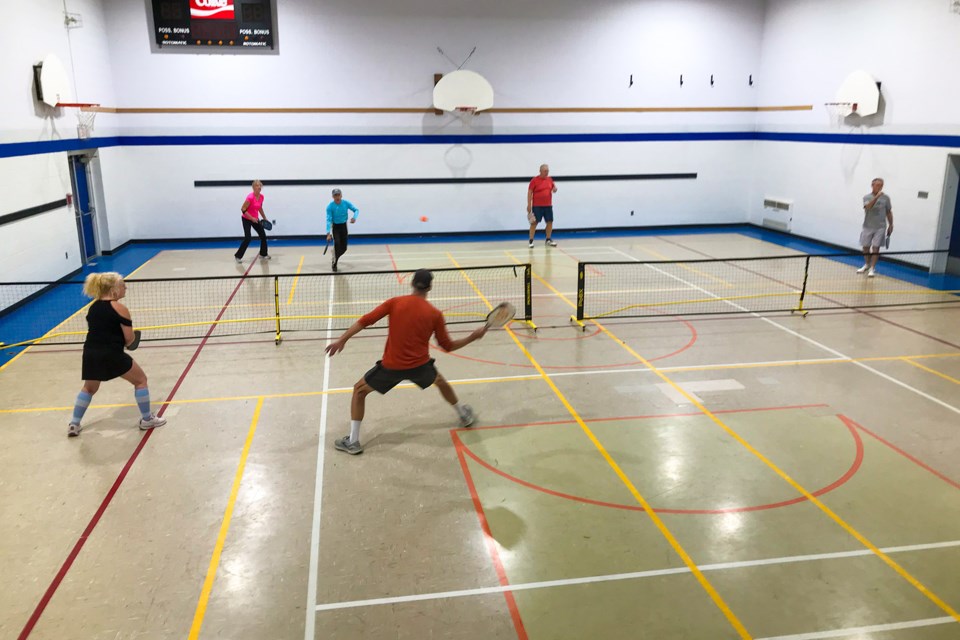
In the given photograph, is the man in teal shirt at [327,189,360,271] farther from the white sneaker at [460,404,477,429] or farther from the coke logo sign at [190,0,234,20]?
the white sneaker at [460,404,477,429]

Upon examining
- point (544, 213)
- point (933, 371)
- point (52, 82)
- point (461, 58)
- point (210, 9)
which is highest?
point (210, 9)

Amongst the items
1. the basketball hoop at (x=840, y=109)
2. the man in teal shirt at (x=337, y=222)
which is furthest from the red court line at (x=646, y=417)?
the basketball hoop at (x=840, y=109)

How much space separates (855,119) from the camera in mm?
17938

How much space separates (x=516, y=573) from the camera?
211 inches

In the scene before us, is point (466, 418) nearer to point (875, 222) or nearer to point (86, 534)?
point (86, 534)

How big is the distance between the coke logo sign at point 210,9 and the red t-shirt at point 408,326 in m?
15.6

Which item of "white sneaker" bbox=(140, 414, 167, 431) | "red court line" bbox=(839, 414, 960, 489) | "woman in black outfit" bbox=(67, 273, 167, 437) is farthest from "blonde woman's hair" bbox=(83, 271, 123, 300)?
"red court line" bbox=(839, 414, 960, 489)

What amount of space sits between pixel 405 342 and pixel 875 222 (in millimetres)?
12830

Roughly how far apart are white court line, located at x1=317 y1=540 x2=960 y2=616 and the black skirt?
12.9 ft

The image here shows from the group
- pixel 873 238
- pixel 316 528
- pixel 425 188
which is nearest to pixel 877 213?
pixel 873 238

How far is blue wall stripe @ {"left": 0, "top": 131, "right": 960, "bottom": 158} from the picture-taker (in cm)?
1603

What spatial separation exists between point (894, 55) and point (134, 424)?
1799 centimetres

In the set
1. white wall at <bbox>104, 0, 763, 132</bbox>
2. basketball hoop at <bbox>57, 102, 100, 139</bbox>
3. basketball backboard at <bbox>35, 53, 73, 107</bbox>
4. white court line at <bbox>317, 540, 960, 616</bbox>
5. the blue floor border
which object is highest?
white wall at <bbox>104, 0, 763, 132</bbox>

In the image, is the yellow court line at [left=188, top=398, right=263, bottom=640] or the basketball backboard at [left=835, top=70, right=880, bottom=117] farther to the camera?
the basketball backboard at [left=835, top=70, right=880, bottom=117]
